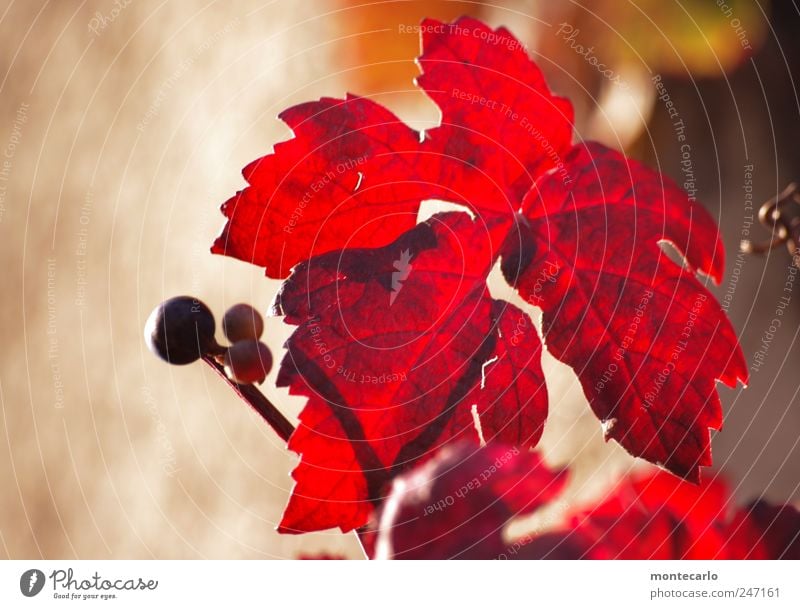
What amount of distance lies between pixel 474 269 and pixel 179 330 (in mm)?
120

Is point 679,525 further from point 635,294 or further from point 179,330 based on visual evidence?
point 179,330

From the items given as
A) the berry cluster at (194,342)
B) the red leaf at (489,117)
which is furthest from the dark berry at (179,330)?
the red leaf at (489,117)

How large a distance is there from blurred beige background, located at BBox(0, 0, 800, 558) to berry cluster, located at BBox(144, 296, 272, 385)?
20 centimetres

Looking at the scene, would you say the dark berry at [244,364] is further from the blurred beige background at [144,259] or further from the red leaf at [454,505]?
the blurred beige background at [144,259]

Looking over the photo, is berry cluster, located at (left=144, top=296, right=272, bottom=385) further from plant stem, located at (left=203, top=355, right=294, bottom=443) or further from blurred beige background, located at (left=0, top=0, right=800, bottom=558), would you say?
blurred beige background, located at (left=0, top=0, right=800, bottom=558)

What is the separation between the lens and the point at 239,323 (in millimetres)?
289

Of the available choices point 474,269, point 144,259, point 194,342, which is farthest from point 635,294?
point 144,259

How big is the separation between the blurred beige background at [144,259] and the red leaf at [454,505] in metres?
0.17

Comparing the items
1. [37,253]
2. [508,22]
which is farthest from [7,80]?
[508,22]

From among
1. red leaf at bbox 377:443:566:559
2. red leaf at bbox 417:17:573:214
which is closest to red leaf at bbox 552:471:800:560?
red leaf at bbox 377:443:566:559

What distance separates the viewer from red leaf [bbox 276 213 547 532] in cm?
29

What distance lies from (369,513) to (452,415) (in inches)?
2.1

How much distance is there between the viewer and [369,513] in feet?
1.02
